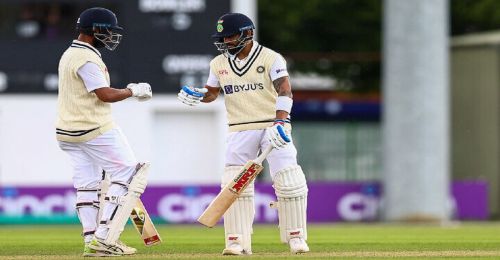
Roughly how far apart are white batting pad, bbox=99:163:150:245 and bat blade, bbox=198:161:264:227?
1.62 ft

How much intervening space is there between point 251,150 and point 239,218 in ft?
1.61

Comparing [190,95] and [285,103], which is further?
[190,95]

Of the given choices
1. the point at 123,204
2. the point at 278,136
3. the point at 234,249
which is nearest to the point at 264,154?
the point at 278,136

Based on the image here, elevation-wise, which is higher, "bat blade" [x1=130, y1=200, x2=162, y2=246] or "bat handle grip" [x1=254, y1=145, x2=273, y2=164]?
"bat handle grip" [x1=254, y1=145, x2=273, y2=164]

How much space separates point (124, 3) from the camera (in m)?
21.7

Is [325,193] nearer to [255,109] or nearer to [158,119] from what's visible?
[158,119]

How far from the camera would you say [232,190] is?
975cm

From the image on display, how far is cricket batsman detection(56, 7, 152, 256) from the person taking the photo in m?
9.73

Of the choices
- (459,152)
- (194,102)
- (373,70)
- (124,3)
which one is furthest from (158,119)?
(194,102)

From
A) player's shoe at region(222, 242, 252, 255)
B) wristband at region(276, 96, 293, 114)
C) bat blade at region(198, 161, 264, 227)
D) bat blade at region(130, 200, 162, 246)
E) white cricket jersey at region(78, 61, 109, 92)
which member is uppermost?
white cricket jersey at region(78, 61, 109, 92)

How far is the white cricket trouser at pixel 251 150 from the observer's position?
32.9 feet

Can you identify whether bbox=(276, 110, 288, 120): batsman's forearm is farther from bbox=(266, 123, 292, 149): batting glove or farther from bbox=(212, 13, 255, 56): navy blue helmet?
bbox=(212, 13, 255, 56): navy blue helmet

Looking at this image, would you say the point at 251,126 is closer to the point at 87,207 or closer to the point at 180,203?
the point at 87,207

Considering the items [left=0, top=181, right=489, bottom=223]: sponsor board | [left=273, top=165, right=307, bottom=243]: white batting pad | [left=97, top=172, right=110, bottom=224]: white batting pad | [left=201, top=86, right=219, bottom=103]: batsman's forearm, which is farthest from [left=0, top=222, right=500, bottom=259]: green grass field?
[left=0, top=181, right=489, bottom=223]: sponsor board
